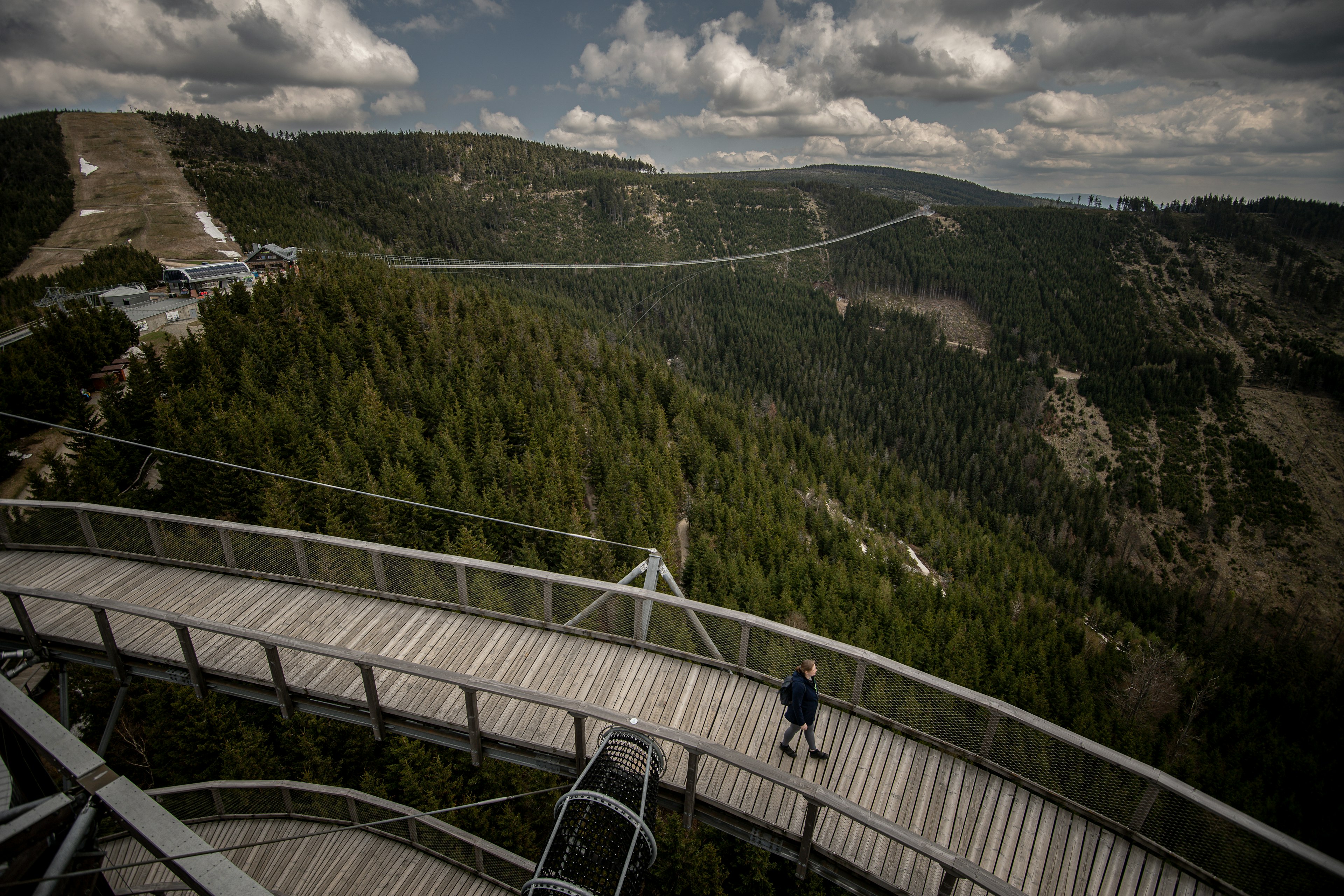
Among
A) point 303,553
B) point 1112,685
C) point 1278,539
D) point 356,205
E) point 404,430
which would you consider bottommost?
point 1278,539

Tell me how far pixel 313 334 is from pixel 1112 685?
60651 millimetres

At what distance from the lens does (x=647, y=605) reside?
28.7 ft

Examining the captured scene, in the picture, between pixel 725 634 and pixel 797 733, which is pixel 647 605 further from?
pixel 797 733

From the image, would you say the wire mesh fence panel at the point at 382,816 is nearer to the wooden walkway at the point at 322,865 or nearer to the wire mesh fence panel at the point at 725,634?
the wooden walkway at the point at 322,865

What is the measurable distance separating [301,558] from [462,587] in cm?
322

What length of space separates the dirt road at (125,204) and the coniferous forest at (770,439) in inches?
221

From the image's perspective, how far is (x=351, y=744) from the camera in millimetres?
20234

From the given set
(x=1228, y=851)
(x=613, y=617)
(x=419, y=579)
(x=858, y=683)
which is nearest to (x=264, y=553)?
(x=419, y=579)

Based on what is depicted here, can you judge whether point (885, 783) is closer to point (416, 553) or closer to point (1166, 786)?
point (1166, 786)

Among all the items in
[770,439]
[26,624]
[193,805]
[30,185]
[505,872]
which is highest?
[30,185]

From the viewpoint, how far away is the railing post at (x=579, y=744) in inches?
273

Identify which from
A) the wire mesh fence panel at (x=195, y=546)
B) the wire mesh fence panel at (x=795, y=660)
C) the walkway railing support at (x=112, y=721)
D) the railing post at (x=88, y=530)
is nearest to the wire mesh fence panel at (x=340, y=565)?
the wire mesh fence panel at (x=195, y=546)

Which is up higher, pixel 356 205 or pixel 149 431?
pixel 356 205

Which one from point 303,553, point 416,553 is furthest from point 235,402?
point 416,553
